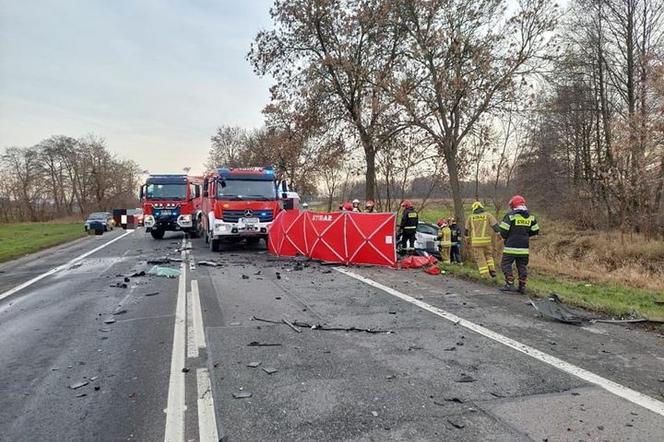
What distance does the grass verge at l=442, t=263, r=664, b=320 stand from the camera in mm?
6953

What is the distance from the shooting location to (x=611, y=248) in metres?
19.9

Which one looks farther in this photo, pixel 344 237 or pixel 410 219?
pixel 410 219

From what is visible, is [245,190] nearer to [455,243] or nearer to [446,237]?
[446,237]

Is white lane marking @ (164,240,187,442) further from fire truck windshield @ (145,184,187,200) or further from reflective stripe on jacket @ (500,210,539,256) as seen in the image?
fire truck windshield @ (145,184,187,200)

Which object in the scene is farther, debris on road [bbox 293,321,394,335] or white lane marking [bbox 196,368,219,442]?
debris on road [bbox 293,321,394,335]

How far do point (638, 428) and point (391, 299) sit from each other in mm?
4715

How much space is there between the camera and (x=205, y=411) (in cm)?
368

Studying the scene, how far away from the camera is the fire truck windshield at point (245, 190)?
15867mm

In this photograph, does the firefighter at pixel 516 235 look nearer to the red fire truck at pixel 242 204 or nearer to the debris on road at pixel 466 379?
the debris on road at pixel 466 379

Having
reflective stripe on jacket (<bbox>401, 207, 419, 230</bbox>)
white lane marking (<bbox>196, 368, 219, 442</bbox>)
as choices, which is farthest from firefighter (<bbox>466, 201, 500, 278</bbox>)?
white lane marking (<bbox>196, 368, 219, 442</bbox>)

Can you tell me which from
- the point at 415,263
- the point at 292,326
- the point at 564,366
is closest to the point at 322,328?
the point at 292,326

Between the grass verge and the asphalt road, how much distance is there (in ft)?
2.70

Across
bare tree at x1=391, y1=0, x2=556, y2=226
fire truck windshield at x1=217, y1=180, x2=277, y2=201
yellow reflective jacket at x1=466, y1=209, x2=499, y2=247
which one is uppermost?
bare tree at x1=391, y1=0, x2=556, y2=226

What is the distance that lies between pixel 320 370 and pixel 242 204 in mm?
11826
